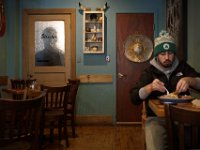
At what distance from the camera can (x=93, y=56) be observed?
5859 millimetres

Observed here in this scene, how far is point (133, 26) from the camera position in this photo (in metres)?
5.80

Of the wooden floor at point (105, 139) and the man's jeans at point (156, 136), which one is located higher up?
the man's jeans at point (156, 136)

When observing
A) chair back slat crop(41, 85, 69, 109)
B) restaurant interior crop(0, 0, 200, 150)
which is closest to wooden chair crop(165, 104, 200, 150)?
chair back slat crop(41, 85, 69, 109)

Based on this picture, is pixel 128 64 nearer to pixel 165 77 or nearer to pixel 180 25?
pixel 180 25

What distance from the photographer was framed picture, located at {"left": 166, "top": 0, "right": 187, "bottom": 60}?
4.03 m

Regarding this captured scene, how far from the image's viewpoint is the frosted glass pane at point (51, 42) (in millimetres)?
5895

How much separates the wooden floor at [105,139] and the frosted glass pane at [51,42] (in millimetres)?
1337

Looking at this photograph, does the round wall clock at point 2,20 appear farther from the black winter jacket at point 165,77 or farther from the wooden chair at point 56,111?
the black winter jacket at point 165,77

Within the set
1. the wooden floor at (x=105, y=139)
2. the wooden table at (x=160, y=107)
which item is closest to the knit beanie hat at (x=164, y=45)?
the wooden table at (x=160, y=107)

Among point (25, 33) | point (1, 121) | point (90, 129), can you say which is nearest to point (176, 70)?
point (1, 121)

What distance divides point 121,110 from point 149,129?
11.8 feet

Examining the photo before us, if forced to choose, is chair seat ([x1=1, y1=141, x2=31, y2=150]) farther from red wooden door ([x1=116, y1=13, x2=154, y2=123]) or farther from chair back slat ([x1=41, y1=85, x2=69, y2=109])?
red wooden door ([x1=116, y1=13, x2=154, y2=123])

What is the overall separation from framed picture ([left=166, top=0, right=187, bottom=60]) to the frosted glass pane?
6.87 feet

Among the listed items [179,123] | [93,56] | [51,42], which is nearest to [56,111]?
[93,56]
